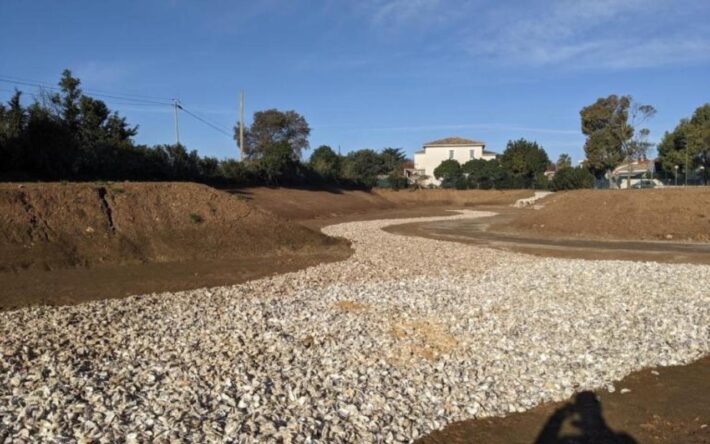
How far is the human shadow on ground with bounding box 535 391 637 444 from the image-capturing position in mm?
6543

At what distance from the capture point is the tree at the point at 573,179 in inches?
2854

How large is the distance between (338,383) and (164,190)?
60.4ft

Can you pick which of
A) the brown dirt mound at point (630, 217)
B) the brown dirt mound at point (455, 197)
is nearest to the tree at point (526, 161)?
the brown dirt mound at point (455, 197)

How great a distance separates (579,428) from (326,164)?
6895 cm

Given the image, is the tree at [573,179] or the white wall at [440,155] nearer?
the tree at [573,179]

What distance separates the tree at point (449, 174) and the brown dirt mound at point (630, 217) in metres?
47.1

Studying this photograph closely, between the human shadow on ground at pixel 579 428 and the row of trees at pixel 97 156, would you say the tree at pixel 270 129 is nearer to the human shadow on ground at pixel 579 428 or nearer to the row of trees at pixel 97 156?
the row of trees at pixel 97 156

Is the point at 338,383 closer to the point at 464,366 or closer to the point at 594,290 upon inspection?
the point at 464,366

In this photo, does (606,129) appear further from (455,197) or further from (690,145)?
(455,197)

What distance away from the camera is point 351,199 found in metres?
62.2

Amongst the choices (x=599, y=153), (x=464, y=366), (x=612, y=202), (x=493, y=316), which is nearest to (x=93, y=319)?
(x=464, y=366)

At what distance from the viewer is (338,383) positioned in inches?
306

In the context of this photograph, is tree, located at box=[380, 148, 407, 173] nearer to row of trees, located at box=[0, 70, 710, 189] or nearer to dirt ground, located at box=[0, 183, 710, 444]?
row of trees, located at box=[0, 70, 710, 189]

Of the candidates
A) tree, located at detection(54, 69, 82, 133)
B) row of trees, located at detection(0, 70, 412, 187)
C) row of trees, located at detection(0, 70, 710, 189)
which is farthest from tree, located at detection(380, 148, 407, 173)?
tree, located at detection(54, 69, 82, 133)
